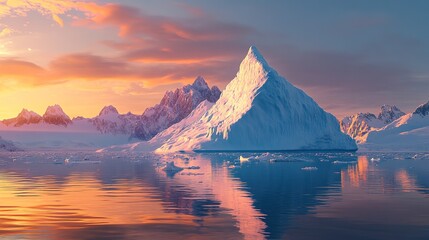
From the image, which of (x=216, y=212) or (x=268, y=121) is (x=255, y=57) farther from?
(x=216, y=212)

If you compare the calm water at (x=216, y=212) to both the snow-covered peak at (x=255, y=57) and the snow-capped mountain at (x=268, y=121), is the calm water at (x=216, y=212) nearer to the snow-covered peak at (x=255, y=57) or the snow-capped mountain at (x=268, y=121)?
the snow-capped mountain at (x=268, y=121)

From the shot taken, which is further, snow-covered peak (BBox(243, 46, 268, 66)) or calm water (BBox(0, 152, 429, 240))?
snow-covered peak (BBox(243, 46, 268, 66))

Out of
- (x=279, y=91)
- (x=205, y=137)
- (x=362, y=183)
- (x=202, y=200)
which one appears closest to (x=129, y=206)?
(x=202, y=200)

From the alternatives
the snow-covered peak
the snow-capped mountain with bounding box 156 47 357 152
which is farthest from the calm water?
the snow-covered peak

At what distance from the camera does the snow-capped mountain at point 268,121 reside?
126 metres

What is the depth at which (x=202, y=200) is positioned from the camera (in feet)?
85.3

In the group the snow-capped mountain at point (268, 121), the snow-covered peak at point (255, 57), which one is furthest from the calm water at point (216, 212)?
the snow-covered peak at point (255, 57)

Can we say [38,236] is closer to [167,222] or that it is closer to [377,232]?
[167,222]

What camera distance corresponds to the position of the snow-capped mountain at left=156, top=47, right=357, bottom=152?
412 feet

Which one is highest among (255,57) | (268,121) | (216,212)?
(255,57)

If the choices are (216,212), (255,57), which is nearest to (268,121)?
(255,57)

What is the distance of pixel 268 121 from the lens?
127 m

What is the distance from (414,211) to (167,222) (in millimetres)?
10153

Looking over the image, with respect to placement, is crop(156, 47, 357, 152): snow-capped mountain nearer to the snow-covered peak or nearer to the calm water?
the snow-covered peak
